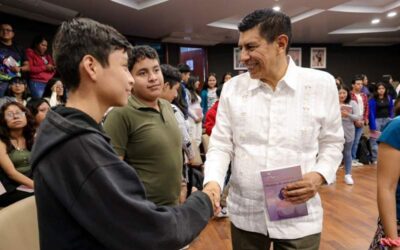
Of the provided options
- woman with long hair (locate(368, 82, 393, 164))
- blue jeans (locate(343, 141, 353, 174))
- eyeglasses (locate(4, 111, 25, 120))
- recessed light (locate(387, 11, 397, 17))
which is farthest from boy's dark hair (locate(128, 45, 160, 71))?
recessed light (locate(387, 11, 397, 17))

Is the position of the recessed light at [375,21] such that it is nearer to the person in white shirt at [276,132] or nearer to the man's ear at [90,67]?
the person in white shirt at [276,132]

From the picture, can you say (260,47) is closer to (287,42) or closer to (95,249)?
(287,42)

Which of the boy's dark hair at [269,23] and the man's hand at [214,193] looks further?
the boy's dark hair at [269,23]

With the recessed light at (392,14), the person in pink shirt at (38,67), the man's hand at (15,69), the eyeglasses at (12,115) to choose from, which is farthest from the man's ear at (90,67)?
the recessed light at (392,14)

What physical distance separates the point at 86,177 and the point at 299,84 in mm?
865

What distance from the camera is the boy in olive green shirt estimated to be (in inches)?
56.6

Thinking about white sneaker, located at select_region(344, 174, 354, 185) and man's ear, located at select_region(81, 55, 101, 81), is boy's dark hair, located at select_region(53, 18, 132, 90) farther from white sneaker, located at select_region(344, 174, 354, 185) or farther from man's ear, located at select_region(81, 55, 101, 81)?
white sneaker, located at select_region(344, 174, 354, 185)

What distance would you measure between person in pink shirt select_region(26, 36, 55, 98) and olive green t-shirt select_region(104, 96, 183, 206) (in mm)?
3568

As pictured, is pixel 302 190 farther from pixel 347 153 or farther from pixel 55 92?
pixel 347 153

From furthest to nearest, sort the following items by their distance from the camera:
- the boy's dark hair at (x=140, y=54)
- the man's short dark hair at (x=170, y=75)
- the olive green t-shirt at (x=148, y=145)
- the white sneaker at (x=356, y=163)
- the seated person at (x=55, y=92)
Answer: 1. the white sneaker at (x=356, y=163)
2. the seated person at (x=55, y=92)
3. the man's short dark hair at (x=170, y=75)
4. the boy's dark hair at (x=140, y=54)
5. the olive green t-shirt at (x=148, y=145)

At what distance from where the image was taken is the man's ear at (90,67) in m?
0.79

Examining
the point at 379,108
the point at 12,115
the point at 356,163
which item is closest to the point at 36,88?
the point at 12,115

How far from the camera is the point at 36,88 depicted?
4.56 m

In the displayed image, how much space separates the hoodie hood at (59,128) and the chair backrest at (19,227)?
411 millimetres
